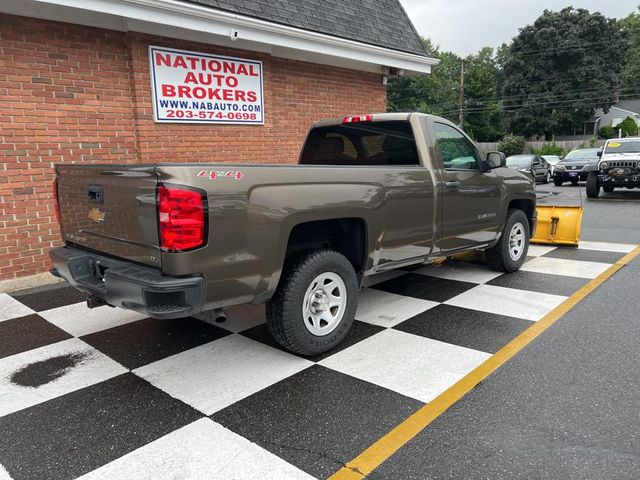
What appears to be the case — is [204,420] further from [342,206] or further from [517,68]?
[517,68]

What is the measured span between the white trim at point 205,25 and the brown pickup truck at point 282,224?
2.45 meters

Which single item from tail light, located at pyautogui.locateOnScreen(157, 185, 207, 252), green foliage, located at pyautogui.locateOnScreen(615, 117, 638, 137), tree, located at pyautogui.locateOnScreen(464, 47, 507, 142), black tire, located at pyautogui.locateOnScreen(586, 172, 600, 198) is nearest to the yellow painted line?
tail light, located at pyautogui.locateOnScreen(157, 185, 207, 252)

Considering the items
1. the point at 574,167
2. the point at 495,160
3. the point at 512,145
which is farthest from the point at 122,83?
the point at 512,145

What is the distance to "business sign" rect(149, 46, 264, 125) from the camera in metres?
6.45

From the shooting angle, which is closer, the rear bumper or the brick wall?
the rear bumper

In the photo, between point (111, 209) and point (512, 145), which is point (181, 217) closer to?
point (111, 209)

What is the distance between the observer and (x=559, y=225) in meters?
7.48

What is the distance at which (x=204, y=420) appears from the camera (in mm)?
2746

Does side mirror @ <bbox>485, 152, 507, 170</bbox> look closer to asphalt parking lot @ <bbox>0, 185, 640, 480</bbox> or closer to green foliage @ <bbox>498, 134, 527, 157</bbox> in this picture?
asphalt parking lot @ <bbox>0, 185, 640, 480</bbox>

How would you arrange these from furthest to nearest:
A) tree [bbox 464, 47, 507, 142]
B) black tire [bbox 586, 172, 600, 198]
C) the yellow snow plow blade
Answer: tree [bbox 464, 47, 507, 142], black tire [bbox 586, 172, 600, 198], the yellow snow plow blade

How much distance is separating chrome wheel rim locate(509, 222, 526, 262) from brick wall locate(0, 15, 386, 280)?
14.5ft

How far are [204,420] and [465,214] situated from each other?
3303mm

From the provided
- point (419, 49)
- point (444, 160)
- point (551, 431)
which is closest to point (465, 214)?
point (444, 160)

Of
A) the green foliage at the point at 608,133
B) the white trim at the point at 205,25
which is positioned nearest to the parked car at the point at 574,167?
the white trim at the point at 205,25
